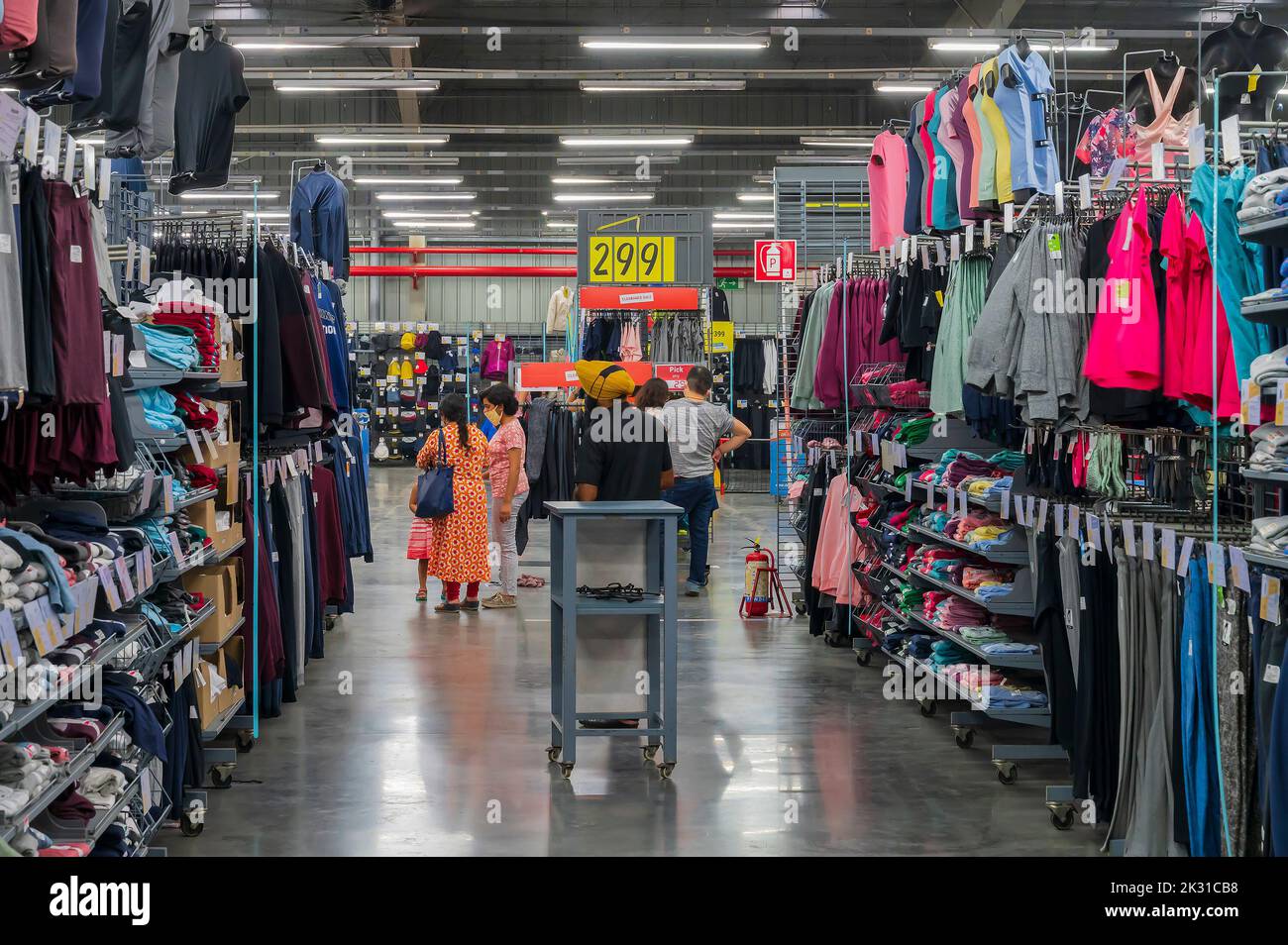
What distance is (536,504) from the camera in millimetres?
11750

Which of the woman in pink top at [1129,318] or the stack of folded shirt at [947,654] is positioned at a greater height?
the woman in pink top at [1129,318]

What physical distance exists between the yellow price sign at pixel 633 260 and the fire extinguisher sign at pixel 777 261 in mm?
936

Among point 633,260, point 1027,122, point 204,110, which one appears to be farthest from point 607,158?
point 1027,122

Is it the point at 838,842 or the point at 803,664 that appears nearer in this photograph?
the point at 838,842

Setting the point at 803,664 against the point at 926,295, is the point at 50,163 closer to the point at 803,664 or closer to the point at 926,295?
the point at 926,295

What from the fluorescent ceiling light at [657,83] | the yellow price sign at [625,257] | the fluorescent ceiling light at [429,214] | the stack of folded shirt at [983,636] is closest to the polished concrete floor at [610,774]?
the stack of folded shirt at [983,636]

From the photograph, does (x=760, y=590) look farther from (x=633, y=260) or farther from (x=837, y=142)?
(x=837, y=142)

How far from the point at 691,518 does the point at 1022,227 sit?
4946 millimetres

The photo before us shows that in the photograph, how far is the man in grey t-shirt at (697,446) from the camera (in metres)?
9.86

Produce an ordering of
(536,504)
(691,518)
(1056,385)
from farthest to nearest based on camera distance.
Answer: (536,504) < (691,518) < (1056,385)

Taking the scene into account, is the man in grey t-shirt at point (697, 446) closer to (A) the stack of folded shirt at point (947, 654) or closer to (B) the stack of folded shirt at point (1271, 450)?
(A) the stack of folded shirt at point (947, 654)

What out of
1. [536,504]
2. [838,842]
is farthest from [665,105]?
[838,842]

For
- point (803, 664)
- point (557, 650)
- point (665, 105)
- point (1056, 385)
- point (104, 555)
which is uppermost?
point (665, 105)

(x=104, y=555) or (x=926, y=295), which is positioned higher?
(x=926, y=295)
